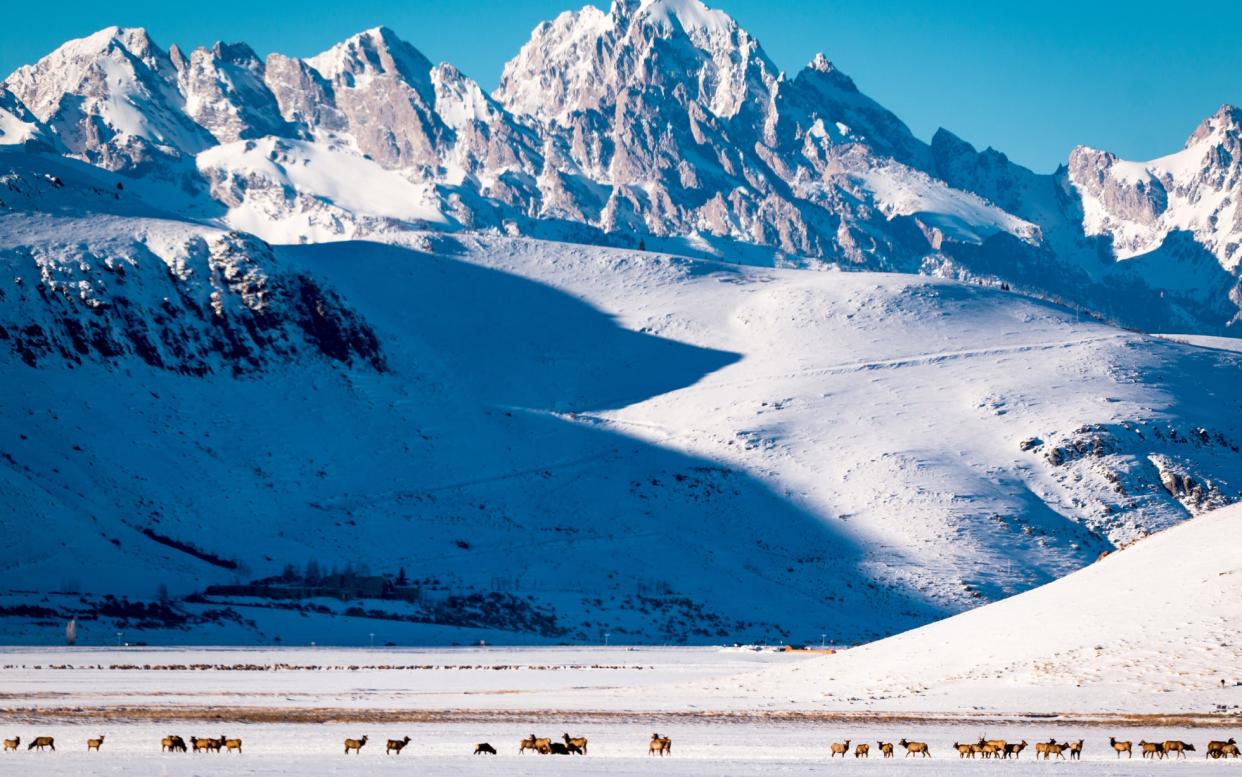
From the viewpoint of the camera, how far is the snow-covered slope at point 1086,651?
57719 millimetres

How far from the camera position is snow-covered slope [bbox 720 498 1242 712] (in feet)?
189

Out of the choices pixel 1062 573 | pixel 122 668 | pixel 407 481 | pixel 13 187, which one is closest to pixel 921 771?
pixel 122 668

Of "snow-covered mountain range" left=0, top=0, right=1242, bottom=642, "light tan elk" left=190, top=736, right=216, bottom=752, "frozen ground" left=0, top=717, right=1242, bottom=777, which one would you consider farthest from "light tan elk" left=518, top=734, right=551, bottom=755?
"snow-covered mountain range" left=0, top=0, right=1242, bottom=642

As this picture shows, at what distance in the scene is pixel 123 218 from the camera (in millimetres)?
193125

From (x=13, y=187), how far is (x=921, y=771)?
16892cm

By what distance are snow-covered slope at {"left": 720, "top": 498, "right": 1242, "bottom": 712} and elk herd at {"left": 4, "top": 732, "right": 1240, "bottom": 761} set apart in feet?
30.2

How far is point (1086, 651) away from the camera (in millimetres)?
60750

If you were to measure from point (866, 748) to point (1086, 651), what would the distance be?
54.9 ft

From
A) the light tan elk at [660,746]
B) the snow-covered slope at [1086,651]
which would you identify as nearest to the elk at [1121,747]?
the snow-covered slope at [1086,651]

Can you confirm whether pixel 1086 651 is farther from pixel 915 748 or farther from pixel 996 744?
pixel 915 748

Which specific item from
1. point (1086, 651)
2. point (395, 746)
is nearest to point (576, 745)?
point (395, 746)

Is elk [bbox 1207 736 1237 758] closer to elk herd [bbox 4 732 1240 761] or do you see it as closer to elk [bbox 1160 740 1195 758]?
elk herd [bbox 4 732 1240 761]

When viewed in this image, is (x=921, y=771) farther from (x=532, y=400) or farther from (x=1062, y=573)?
(x=532, y=400)

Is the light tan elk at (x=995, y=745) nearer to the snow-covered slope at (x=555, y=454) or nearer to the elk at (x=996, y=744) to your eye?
the elk at (x=996, y=744)
